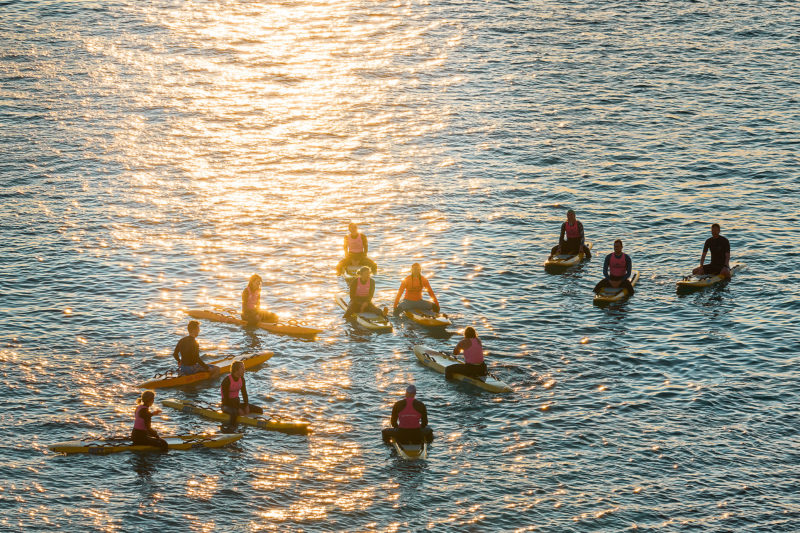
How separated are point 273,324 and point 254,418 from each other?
794 cm

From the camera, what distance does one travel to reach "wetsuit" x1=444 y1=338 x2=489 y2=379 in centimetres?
3641

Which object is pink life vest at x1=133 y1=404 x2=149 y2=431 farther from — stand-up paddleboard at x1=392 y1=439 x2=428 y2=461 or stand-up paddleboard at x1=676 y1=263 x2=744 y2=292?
stand-up paddleboard at x1=676 y1=263 x2=744 y2=292

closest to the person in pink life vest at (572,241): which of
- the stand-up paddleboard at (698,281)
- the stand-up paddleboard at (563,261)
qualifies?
the stand-up paddleboard at (563,261)

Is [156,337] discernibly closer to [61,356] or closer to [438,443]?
[61,356]

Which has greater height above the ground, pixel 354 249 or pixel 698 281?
pixel 354 249

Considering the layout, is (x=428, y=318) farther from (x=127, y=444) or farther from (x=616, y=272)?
(x=127, y=444)

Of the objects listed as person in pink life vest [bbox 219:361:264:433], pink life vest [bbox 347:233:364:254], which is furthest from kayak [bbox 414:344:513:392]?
pink life vest [bbox 347:233:364:254]

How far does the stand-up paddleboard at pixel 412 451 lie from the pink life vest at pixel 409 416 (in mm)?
565

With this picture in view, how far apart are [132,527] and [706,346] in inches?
859

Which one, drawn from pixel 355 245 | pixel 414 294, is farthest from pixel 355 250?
pixel 414 294

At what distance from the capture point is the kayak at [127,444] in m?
32.1

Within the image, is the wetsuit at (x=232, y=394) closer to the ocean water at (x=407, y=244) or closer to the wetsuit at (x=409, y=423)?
the ocean water at (x=407, y=244)

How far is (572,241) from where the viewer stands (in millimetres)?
47562

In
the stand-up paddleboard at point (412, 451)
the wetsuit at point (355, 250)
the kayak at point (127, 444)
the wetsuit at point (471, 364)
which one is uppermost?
the wetsuit at point (355, 250)
